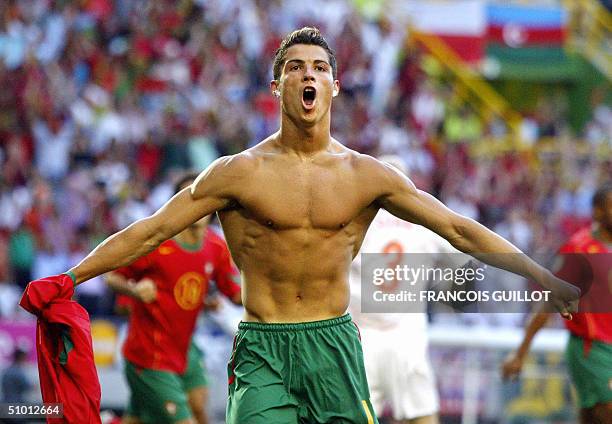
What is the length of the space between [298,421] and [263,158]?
1.27 m

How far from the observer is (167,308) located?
8.98 metres

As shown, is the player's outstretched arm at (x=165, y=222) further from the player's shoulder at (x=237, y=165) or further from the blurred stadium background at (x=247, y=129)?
the blurred stadium background at (x=247, y=129)

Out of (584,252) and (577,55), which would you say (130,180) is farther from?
(577,55)

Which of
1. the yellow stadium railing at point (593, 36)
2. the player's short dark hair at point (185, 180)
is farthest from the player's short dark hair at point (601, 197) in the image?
the yellow stadium railing at point (593, 36)

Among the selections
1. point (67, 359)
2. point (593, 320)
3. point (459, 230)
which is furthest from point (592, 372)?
point (67, 359)

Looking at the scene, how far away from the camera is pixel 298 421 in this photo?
5.74 metres

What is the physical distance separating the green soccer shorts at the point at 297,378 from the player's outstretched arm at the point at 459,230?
0.69 m

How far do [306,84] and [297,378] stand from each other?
55.0 inches

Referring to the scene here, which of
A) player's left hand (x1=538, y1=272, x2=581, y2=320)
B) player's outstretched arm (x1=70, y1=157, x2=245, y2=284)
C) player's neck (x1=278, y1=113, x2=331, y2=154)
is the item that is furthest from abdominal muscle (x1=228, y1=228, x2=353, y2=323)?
player's left hand (x1=538, y1=272, x2=581, y2=320)

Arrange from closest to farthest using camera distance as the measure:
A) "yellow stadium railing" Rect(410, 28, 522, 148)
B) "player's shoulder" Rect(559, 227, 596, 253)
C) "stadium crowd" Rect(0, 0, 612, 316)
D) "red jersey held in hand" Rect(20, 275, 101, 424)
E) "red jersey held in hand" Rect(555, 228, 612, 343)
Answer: "red jersey held in hand" Rect(20, 275, 101, 424), "red jersey held in hand" Rect(555, 228, 612, 343), "player's shoulder" Rect(559, 227, 596, 253), "stadium crowd" Rect(0, 0, 612, 316), "yellow stadium railing" Rect(410, 28, 522, 148)

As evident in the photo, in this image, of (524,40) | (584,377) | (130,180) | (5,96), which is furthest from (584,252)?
(524,40)

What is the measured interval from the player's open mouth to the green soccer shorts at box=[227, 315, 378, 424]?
104cm

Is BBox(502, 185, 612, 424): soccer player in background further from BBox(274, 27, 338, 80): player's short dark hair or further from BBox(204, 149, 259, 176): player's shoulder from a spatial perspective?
BBox(204, 149, 259, 176): player's shoulder

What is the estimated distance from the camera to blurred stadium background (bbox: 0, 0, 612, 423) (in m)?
12.5
